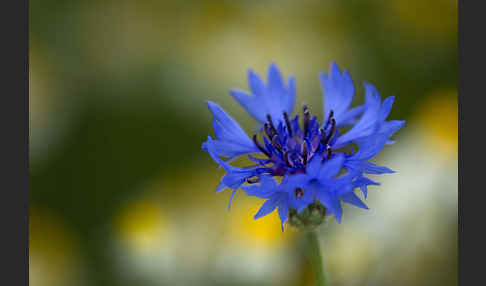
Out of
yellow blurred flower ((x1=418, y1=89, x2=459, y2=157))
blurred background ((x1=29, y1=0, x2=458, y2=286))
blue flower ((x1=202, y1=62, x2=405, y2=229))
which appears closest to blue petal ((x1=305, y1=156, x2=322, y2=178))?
blue flower ((x1=202, y1=62, x2=405, y2=229))

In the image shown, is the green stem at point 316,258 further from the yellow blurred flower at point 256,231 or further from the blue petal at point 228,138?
the yellow blurred flower at point 256,231

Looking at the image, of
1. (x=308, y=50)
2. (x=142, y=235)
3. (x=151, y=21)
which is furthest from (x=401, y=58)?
(x=142, y=235)

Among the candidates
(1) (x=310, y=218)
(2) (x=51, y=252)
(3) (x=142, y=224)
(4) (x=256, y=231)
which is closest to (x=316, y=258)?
(1) (x=310, y=218)

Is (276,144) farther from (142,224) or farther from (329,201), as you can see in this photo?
(142,224)

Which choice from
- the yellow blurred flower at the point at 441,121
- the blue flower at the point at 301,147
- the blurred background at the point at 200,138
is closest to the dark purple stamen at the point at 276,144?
the blue flower at the point at 301,147

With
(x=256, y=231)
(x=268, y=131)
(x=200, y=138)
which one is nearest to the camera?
(x=268, y=131)

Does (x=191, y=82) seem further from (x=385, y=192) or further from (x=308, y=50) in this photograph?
(x=385, y=192)
